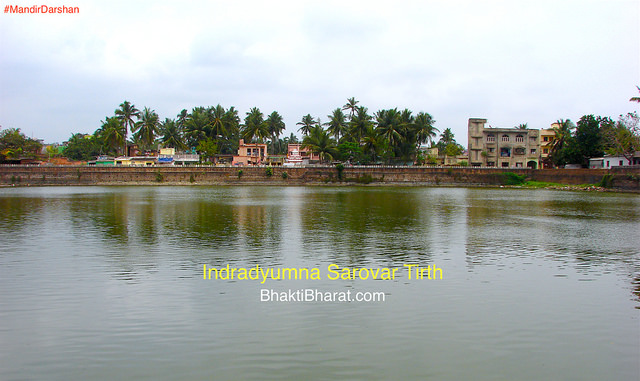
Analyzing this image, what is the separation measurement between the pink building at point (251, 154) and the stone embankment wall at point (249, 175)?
17.7 m

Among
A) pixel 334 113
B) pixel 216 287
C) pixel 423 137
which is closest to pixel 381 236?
pixel 216 287

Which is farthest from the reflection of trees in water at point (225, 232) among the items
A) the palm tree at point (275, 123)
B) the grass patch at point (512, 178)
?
the palm tree at point (275, 123)

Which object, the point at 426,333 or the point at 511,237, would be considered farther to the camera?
the point at 511,237

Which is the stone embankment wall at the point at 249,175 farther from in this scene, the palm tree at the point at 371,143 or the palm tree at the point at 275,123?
the palm tree at the point at 275,123

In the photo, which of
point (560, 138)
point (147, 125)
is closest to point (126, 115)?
point (147, 125)

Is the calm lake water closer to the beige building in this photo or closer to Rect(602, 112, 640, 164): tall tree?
Rect(602, 112, 640, 164): tall tree

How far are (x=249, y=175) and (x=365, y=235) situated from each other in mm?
53991

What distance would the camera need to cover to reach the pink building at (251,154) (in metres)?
90.2

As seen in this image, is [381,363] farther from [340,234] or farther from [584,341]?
[340,234]

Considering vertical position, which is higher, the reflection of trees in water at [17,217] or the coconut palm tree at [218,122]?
the coconut palm tree at [218,122]

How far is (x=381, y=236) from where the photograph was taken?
19828mm

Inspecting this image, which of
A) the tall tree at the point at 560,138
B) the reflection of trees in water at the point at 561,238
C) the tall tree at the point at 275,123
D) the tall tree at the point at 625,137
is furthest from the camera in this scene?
the tall tree at the point at 275,123

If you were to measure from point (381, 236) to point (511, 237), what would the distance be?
554cm

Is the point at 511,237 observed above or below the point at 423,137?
below
